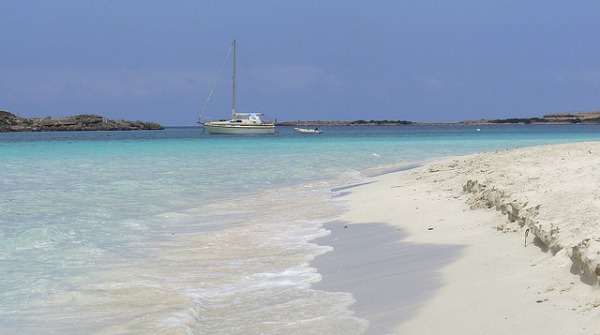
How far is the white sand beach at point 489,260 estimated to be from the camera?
3.99 meters

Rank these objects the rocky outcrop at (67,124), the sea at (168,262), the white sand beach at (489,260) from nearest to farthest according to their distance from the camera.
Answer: the white sand beach at (489,260), the sea at (168,262), the rocky outcrop at (67,124)

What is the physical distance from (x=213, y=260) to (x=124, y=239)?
2.12 meters

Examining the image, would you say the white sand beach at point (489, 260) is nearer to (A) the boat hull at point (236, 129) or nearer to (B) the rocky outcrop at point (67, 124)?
(A) the boat hull at point (236, 129)

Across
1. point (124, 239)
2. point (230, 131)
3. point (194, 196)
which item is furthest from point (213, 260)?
point (230, 131)

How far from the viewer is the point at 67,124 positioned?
128 meters

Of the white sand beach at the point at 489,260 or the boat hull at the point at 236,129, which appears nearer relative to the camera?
the white sand beach at the point at 489,260

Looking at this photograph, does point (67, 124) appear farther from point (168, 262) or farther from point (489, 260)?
point (489, 260)

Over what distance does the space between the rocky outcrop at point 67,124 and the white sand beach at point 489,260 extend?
120903mm

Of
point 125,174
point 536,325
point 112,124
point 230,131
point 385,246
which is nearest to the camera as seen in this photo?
point 536,325

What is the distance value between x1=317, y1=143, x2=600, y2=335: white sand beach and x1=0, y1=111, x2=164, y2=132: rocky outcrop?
120903 millimetres

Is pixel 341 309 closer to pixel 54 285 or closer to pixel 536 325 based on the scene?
pixel 536 325

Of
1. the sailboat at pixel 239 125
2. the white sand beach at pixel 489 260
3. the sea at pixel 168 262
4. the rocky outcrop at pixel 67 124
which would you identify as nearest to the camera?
the white sand beach at pixel 489 260

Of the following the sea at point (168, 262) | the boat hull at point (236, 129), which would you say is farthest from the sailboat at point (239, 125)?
the sea at point (168, 262)

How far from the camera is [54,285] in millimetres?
6219
